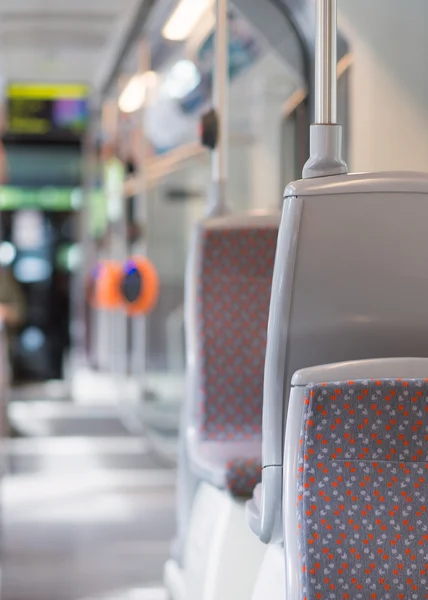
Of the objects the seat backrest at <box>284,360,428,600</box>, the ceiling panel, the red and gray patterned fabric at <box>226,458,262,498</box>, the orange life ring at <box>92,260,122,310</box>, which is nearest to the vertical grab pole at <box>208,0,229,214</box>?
the red and gray patterned fabric at <box>226,458,262,498</box>

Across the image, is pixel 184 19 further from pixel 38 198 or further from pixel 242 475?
pixel 38 198

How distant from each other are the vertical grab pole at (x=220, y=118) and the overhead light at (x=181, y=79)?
2.13 m

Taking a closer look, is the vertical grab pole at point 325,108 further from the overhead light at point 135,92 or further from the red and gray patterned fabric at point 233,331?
the overhead light at point 135,92

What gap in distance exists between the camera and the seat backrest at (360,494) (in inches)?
63.1

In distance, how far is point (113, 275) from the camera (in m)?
7.00

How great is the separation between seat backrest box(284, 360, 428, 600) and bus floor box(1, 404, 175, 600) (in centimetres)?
229

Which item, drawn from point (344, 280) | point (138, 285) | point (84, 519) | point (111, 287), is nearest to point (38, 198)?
point (111, 287)

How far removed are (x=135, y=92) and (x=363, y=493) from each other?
6.83m

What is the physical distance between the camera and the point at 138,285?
641 centimetres

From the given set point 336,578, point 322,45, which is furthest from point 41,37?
point 336,578

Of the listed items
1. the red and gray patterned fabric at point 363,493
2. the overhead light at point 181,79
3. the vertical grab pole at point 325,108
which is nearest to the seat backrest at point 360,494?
the red and gray patterned fabric at point 363,493

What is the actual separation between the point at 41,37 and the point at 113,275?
131 inches

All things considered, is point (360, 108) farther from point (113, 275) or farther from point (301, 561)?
point (113, 275)

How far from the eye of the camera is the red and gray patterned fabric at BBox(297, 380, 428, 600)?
1602 mm
